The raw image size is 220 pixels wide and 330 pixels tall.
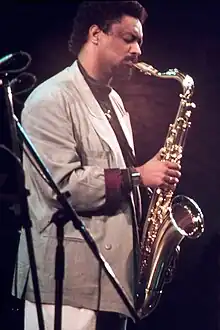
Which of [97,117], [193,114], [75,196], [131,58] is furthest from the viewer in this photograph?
[193,114]

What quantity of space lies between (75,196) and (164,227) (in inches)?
22.8

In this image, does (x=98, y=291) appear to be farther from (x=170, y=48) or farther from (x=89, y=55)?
(x=170, y=48)

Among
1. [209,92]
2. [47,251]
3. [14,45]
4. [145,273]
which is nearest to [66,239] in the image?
[47,251]

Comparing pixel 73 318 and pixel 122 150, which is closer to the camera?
pixel 73 318

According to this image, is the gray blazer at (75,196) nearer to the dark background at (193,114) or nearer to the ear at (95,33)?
the ear at (95,33)

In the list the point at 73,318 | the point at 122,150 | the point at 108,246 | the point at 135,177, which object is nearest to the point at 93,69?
the point at 122,150

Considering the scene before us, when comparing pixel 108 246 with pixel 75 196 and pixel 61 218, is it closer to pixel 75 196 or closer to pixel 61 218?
pixel 75 196

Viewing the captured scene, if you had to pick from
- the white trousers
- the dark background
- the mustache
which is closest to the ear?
the mustache

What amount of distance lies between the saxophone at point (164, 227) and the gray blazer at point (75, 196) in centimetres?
32

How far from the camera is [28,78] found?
1885mm

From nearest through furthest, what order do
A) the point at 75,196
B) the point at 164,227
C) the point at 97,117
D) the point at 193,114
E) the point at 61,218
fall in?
1. the point at 61,218
2. the point at 75,196
3. the point at 97,117
4. the point at 164,227
5. the point at 193,114

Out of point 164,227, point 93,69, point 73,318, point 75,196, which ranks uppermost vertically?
point 93,69

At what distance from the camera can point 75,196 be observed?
6.63 feet

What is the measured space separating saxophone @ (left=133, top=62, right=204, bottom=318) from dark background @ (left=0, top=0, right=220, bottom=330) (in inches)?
15.5
